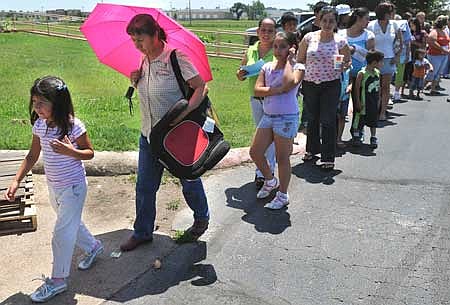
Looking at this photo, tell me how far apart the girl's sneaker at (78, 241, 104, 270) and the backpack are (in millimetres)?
783

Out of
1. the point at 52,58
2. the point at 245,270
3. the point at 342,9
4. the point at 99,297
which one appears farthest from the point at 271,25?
Answer: the point at 52,58

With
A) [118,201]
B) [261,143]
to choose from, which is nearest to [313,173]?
[261,143]

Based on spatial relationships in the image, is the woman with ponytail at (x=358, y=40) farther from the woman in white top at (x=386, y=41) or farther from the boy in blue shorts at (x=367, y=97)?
the woman in white top at (x=386, y=41)

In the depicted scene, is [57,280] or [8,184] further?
[8,184]

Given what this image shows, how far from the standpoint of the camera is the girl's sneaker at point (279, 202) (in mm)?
4832

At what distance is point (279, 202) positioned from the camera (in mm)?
4844

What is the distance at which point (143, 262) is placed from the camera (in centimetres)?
387

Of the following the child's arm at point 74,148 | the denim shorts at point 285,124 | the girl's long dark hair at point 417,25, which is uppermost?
the girl's long dark hair at point 417,25

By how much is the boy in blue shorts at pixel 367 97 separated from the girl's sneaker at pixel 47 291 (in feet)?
15.0

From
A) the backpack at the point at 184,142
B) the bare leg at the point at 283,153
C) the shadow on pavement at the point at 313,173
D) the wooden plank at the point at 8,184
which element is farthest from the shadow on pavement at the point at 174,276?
the shadow on pavement at the point at 313,173

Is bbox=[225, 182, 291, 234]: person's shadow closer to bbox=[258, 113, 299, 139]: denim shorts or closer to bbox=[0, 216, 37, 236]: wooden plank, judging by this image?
bbox=[258, 113, 299, 139]: denim shorts

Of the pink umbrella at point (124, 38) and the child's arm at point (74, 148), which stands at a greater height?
the pink umbrella at point (124, 38)

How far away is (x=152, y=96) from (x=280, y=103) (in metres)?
1.33

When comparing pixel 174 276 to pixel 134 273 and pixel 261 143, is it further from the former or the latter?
pixel 261 143
